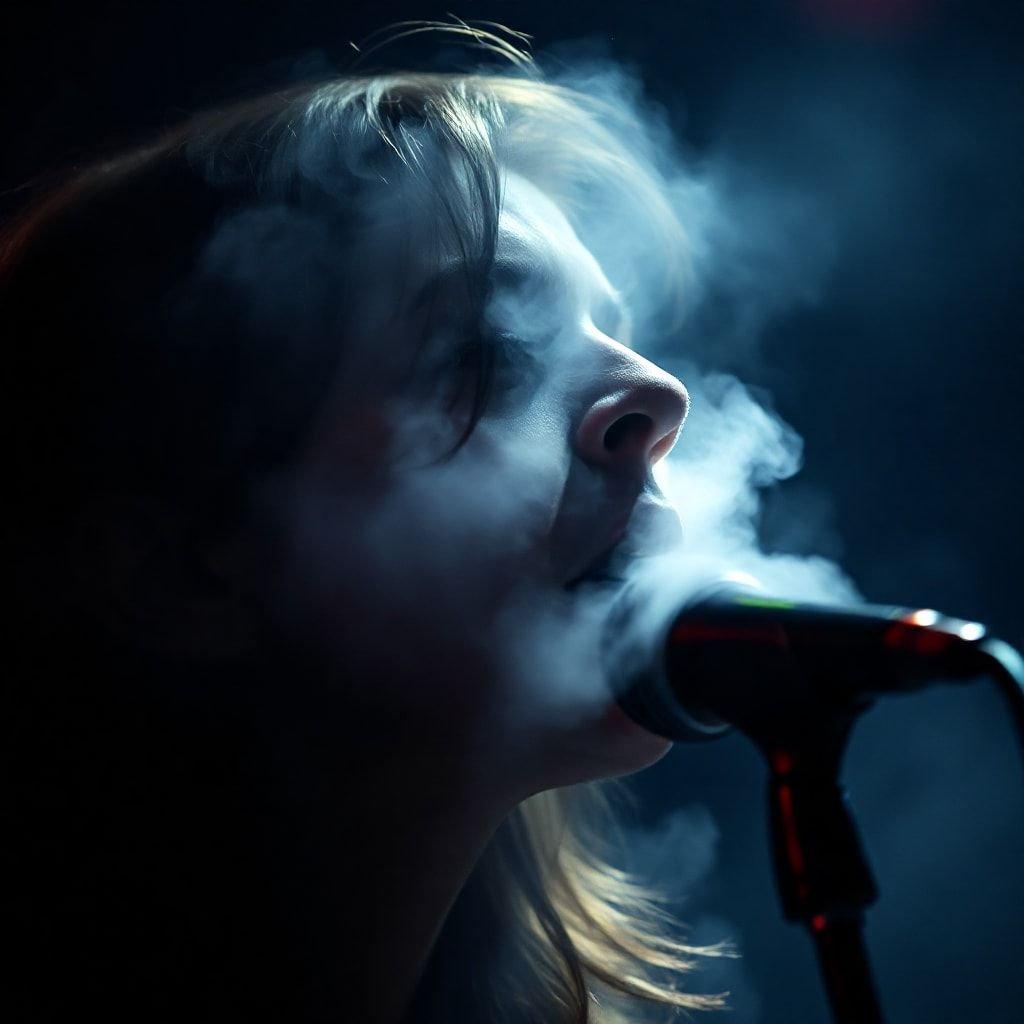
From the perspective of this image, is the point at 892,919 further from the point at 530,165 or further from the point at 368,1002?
the point at 530,165

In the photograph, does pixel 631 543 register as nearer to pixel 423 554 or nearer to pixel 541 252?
pixel 423 554

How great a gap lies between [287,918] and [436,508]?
22.6 inches

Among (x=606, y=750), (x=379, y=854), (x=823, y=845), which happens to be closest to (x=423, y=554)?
(x=606, y=750)

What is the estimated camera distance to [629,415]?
1.07 metres

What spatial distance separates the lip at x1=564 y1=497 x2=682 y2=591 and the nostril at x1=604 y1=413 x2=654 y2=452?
2.8 inches

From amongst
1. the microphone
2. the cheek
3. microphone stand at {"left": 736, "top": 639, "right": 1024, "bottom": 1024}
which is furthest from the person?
microphone stand at {"left": 736, "top": 639, "right": 1024, "bottom": 1024}

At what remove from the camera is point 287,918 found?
1.18 metres

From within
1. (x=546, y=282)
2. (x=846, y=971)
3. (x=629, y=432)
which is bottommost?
(x=846, y=971)

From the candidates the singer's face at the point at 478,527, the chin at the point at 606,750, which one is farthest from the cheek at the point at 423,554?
the chin at the point at 606,750

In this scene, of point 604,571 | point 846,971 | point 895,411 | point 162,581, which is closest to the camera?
point 846,971

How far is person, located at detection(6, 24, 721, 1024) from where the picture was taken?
3.41ft

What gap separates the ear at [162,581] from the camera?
1.11 meters

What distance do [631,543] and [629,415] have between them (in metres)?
0.16

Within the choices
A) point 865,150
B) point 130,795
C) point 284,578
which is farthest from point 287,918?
point 865,150
